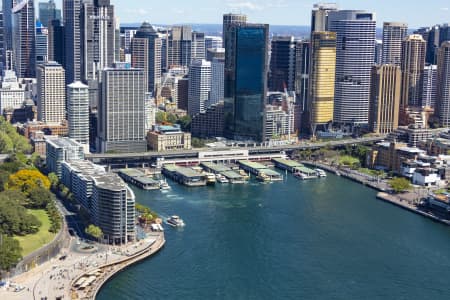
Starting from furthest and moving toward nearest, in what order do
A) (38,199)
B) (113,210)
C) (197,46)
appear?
(197,46), (38,199), (113,210)

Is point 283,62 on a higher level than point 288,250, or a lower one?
higher

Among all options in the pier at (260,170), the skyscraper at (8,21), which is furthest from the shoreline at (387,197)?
the skyscraper at (8,21)

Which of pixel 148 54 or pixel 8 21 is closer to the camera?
pixel 148 54

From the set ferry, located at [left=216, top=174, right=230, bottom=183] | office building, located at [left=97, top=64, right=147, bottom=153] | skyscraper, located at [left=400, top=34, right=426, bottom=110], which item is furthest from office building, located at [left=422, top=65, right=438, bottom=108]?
ferry, located at [left=216, top=174, right=230, bottom=183]

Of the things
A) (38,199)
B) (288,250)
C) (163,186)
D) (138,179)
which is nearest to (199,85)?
(138,179)

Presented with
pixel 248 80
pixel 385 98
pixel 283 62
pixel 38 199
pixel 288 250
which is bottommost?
pixel 288 250

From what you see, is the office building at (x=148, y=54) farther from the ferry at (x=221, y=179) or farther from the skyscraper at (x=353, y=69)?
the ferry at (x=221, y=179)

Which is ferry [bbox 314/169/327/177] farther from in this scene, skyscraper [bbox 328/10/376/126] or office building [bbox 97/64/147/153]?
skyscraper [bbox 328/10/376/126]

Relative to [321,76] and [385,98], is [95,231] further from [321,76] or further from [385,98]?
[385,98]
